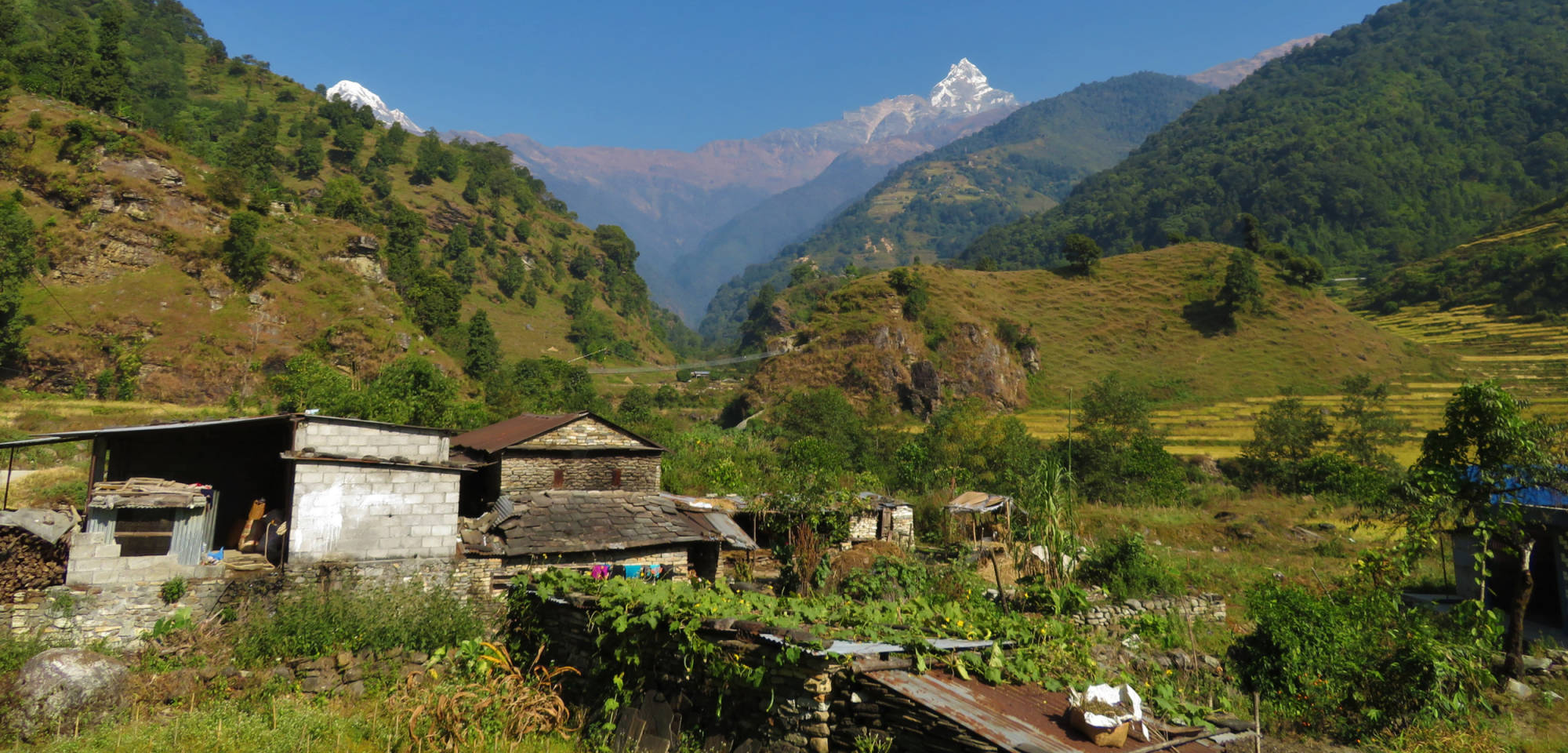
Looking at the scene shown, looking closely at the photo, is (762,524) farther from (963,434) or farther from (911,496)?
(963,434)

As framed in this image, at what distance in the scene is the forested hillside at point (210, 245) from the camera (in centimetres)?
4109

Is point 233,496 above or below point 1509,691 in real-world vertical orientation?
above

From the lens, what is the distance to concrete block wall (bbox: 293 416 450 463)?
13.8 m

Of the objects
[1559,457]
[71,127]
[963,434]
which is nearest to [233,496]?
[1559,457]

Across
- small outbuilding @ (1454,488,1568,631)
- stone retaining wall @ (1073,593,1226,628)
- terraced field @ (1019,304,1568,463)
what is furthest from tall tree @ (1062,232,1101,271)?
stone retaining wall @ (1073,593,1226,628)

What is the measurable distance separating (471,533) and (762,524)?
332 inches

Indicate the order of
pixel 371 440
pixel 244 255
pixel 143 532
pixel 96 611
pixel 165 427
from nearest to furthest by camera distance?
pixel 96 611 → pixel 143 532 → pixel 165 427 → pixel 371 440 → pixel 244 255

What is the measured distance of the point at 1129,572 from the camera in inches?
685

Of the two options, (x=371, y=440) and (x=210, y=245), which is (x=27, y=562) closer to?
(x=371, y=440)

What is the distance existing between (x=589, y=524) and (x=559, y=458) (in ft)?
14.8

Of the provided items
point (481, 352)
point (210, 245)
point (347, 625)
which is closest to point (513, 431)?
point (347, 625)

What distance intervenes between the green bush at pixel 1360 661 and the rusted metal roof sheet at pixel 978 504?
13107mm

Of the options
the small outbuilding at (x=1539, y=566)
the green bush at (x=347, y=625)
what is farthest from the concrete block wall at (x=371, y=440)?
the small outbuilding at (x=1539, y=566)

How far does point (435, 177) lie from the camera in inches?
3627
